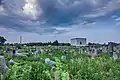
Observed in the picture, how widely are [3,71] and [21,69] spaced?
1065 mm

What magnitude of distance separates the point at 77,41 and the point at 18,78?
4241 cm

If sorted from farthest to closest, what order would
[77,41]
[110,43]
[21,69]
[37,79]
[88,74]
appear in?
1. [77,41]
2. [110,43]
3. [88,74]
4. [21,69]
5. [37,79]

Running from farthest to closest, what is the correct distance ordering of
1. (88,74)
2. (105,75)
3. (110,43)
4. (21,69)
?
(110,43) < (105,75) < (88,74) < (21,69)

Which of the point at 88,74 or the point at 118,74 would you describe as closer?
the point at 88,74

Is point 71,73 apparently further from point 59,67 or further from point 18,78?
point 18,78

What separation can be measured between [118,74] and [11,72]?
12.9 feet

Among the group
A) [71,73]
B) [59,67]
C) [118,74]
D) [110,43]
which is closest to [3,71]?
[59,67]

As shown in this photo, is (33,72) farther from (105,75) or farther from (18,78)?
(105,75)

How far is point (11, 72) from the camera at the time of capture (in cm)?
615

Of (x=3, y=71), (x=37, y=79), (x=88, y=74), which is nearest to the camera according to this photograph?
(x=3, y=71)

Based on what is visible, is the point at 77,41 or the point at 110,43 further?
the point at 77,41

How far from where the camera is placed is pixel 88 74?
303 inches

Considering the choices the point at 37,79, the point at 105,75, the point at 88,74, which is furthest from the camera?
the point at 105,75

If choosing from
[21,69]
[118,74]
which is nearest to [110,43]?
[118,74]
